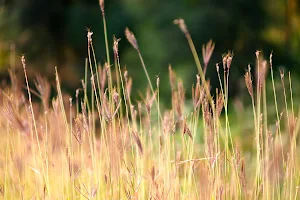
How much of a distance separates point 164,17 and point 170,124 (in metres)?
4.06

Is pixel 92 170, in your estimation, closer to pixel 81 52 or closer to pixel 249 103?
pixel 249 103

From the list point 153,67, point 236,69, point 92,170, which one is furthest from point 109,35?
point 92,170

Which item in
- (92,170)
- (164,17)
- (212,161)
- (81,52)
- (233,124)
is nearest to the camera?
(212,161)

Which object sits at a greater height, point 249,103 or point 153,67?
point 153,67

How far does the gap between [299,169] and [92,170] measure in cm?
70

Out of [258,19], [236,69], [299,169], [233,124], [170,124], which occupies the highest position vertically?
[258,19]

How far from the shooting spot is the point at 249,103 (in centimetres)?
546

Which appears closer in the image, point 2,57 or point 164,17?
point 164,17

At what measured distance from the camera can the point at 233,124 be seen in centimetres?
541

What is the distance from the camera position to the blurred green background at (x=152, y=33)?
17.9 ft

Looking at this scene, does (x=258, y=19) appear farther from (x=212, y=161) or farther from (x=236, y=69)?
(x=212, y=161)

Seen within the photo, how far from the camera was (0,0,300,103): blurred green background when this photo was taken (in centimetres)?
546

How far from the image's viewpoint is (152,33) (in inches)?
231

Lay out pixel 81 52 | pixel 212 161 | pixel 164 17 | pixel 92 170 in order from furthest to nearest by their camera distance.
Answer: pixel 81 52 → pixel 164 17 → pixel 92 170 → pixel 212 161
